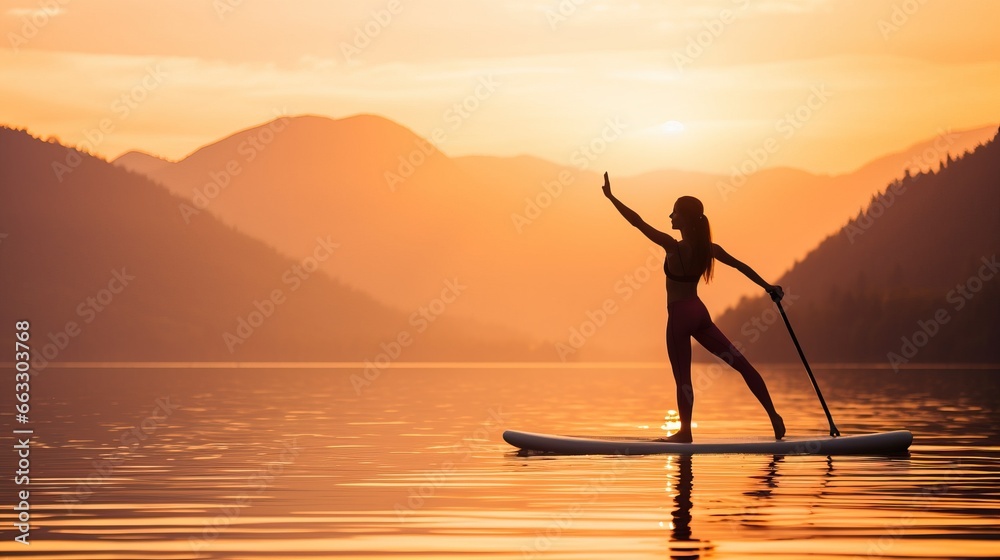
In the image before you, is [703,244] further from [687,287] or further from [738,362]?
[738,362]

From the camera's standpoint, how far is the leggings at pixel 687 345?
20734 millimetres

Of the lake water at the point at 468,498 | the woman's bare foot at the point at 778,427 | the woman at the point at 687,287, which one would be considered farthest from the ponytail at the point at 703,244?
the lake water at the point at 468,498

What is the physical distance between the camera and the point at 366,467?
1973 centimetres

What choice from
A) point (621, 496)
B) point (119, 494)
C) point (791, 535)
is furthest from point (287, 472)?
point (791, 535)

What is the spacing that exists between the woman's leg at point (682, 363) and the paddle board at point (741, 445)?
1.04ft

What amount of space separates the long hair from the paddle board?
239cm

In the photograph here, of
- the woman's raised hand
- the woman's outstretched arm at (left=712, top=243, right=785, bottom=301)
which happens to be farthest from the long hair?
the woman's raised hand

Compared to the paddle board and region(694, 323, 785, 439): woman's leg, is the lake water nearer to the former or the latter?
the paddle board

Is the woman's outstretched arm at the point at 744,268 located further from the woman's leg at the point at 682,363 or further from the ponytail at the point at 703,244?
the woman's leg at the point at 682,363

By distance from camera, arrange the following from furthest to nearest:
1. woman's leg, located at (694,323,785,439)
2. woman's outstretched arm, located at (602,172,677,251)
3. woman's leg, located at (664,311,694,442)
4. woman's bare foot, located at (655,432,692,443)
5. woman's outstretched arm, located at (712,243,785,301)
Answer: woman's leg, located at (694,323,785,439)
woman's bare foot, located at (655,432,692,443)
woman's leg, located at (664,311,694,442)
woman's outstretched arm, located at (712,243,785,301)
woman's outstretched arm, located at (602,172,677,251)

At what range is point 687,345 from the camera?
21.1 metres

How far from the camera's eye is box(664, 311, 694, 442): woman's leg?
67.9 feet

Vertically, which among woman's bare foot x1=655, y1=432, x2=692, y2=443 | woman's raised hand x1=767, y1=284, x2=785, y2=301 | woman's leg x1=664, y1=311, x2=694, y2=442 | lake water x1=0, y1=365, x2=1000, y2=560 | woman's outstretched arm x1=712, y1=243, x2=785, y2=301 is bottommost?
lake water x1=0, y1=365, x2=1000, y2=560

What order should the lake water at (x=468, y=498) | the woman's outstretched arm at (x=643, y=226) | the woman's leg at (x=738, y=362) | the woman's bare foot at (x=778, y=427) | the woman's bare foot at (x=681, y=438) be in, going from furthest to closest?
the woman's bare foot at (x=778, y=427)
the woman's leg at (x=738, y=362)
the woman's bare foot at (x=681, y=438)
the woman's outstretched arm at (x=643, y=226)
the lake water at (x=468, y=498)
